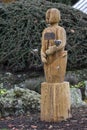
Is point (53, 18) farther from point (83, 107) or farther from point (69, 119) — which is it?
point (83, 107)

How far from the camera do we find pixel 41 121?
6.90 metres

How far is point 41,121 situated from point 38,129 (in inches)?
20.8

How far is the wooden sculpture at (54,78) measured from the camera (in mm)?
6742

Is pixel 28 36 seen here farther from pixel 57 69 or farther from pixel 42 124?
pixel 42 124

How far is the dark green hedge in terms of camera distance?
37.0 ft

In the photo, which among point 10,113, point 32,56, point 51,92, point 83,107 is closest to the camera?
point 51,92

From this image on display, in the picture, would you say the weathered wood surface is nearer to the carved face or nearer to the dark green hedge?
the carved face

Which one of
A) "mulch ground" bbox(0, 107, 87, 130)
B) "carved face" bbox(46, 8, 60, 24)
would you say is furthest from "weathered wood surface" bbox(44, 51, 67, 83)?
"mulch ground" bbox(0, 107, 87, 130)

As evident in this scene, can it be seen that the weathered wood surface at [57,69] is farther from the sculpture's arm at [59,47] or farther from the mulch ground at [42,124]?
the mulch ground at [42,124]

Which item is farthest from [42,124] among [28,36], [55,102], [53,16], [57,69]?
[28,36]

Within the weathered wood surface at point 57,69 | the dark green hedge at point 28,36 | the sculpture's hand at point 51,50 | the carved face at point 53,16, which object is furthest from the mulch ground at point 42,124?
the dark green hedge at point 28,36

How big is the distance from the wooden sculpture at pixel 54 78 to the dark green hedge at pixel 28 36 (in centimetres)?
414

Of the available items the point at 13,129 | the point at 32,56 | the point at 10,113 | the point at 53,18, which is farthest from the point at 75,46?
the point at 13,129

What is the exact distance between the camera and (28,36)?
37.7ft
